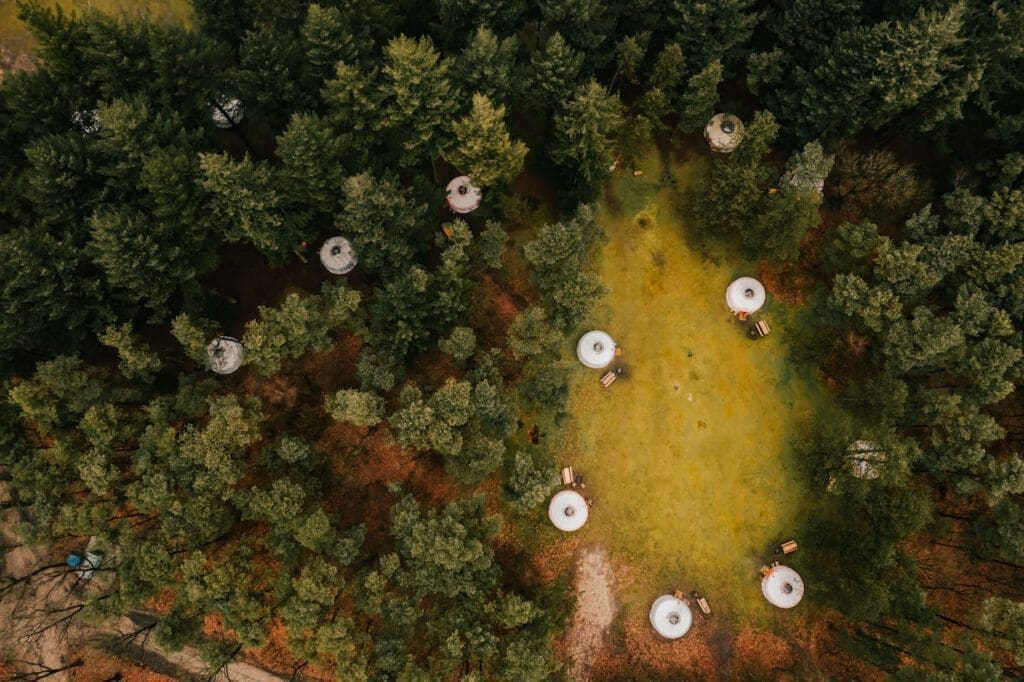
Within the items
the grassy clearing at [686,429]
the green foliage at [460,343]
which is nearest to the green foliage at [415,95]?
the green foliage at [460,343]

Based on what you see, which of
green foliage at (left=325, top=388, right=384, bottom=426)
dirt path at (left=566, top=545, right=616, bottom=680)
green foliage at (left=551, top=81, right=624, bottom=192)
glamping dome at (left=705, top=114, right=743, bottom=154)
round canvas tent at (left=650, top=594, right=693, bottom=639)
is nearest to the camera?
green foliage at (left=325, top=388, right=384, bottom=426)

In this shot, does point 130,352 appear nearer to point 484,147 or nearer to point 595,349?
point 484,147

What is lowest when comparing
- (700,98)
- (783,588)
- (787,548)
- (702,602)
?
(702,602)

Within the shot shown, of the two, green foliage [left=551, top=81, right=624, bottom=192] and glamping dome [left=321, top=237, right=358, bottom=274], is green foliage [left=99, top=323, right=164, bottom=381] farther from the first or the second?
green foliage [left=551, top=81, right=624, bottom=192]

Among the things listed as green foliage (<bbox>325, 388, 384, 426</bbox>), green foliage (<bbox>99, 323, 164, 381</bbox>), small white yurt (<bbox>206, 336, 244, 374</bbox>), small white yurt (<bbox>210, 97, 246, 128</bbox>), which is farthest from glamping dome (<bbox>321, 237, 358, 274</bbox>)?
green foliage (<bbox>99, 323, 164, 381</bbox>)

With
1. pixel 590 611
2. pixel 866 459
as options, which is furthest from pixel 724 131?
pixel 590 611

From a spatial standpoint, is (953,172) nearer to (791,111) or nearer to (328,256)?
(791,111)
